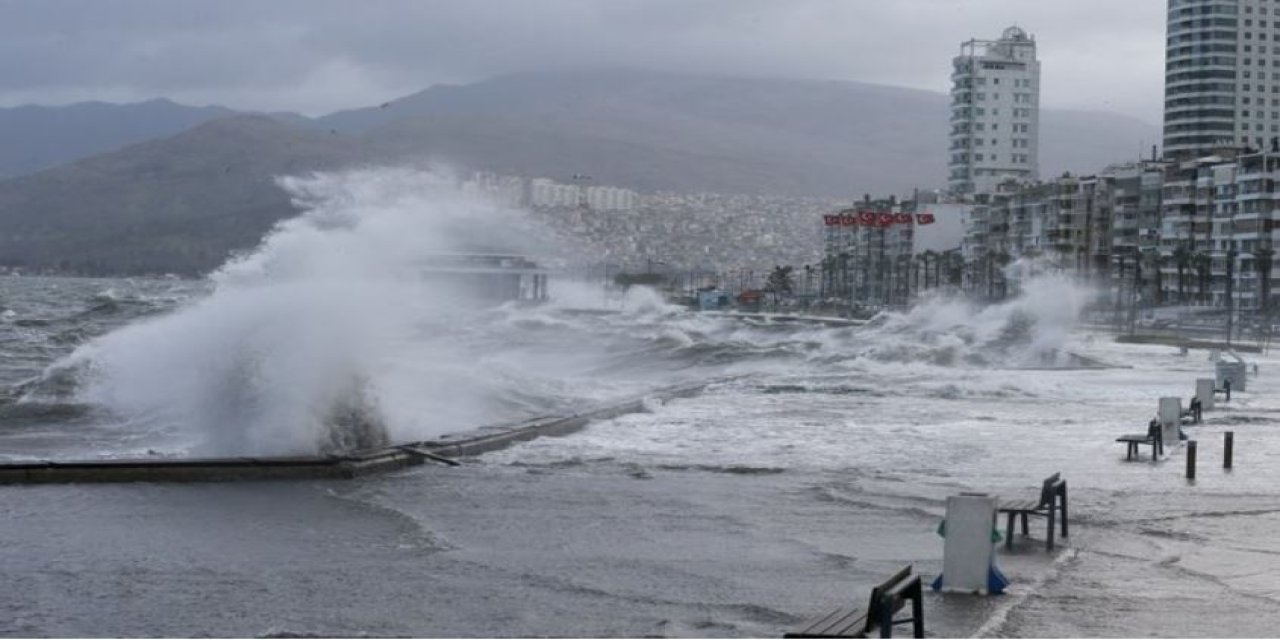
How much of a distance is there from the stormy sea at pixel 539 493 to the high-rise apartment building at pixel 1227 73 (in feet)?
436

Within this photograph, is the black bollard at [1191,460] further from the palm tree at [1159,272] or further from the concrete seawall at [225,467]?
the palm tree at [1159,272]

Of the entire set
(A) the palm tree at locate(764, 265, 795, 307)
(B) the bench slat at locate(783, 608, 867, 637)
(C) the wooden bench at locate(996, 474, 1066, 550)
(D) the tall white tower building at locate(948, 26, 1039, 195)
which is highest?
(D) the tall white tower building at locate(948, 26, 1039, 195)

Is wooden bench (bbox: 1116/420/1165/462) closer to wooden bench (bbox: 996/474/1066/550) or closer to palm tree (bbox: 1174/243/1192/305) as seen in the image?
wooden bench (bbox: 996/474/1066/550)

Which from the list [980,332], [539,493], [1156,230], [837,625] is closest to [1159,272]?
[1156,230]

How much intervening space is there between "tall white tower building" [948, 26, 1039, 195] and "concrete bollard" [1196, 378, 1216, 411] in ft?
509

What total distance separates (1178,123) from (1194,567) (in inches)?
6569

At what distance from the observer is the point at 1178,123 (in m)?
170

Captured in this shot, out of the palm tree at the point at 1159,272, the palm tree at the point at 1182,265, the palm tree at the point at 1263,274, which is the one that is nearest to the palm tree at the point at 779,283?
the palm tree at the point at 1159,272

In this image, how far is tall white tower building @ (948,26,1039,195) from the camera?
184750 millimetres

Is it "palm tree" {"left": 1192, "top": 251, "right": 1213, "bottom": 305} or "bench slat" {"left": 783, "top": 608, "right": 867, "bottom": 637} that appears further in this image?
"palm tree" {"left": 1192, "top": 251, "right": 1213, "bottom": 305}

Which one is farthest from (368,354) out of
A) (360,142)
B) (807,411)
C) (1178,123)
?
(1178,123)

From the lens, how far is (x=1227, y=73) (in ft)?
555

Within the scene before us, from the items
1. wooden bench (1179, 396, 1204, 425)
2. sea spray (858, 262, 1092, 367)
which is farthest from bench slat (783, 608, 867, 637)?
sea spray (858, 262, 1092, 367)

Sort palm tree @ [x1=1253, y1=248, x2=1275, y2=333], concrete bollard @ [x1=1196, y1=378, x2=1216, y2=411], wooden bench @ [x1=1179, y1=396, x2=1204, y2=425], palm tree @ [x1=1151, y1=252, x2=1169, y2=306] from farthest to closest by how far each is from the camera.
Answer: palm tree @ [x1=1151, y1=252, x2=1169, y2=306] → palm tree @ [x1=1253, y1=248, x2=1275, y2=333] → concrete bollard @ [x1=1196, y1=378, x2=1216, y2=411] → wooden bench @ [x1=1179, y1=396, x2=1204, y2=425]
